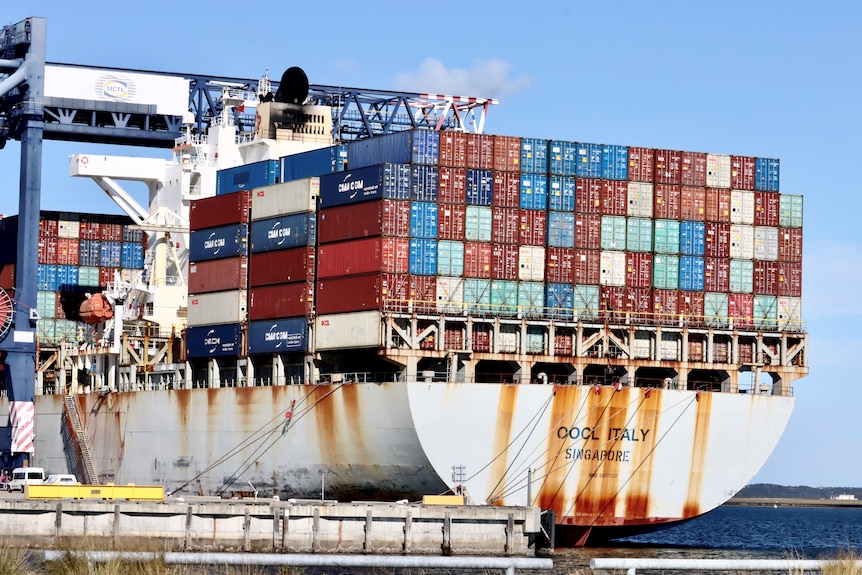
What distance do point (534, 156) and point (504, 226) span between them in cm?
322

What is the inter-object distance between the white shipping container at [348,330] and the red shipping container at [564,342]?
7.40 meters

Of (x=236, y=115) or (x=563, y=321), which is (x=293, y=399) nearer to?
(x=563, y=321)

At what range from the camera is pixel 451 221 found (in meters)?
58.7

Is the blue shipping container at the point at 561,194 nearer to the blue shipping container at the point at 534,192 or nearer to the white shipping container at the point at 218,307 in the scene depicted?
the blue shipping container at the point at 534,192

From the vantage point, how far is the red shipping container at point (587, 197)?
6050 centimetres

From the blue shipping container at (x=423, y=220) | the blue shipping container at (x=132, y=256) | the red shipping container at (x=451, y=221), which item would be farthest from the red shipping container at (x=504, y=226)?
the blue shipping container at (x=132, y=256)

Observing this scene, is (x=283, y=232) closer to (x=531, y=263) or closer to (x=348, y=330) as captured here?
(x=348, y=330)

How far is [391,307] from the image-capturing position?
57.8m

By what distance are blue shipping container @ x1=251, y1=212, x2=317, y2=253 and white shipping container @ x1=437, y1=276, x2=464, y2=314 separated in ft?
22.5

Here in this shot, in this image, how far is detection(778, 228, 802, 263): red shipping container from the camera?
6337 cm

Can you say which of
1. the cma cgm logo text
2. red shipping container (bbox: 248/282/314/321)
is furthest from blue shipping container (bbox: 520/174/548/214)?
the cma cgm logo text

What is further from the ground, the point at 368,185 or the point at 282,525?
the point at 368,185

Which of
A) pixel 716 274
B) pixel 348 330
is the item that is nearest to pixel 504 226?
pixel 348 330

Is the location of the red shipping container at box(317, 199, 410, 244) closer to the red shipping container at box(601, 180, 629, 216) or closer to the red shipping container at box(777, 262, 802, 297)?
the red shipping container at box(601, 180, 629, 216)
